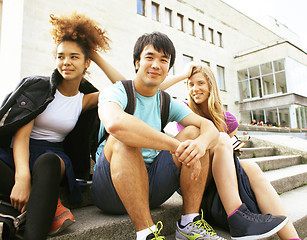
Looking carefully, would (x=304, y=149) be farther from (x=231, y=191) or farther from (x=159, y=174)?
(x=159, y=174)

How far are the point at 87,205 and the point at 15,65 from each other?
921 centimetres

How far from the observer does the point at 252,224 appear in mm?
1533

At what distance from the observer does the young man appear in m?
1.43

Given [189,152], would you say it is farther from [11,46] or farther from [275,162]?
[11,46]

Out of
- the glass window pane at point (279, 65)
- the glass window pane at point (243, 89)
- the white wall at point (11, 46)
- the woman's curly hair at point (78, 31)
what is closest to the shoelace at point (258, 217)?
the woman's curly hair at point (78, 31)

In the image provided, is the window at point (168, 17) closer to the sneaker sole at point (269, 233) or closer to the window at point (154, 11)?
the window at point (154, 11)

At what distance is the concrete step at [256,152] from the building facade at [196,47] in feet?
26.2

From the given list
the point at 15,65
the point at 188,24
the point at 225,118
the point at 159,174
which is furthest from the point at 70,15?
the point at 188,24

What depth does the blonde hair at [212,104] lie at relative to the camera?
241 cm

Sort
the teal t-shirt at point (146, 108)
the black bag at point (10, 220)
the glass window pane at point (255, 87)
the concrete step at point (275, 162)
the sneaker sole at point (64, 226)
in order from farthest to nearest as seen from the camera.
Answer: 1. the glass window pane at point (255, 87)
2. the concrete step at point (275, 162)
3. the teal t-shirt at point (146, 108)
4. the sneaker sole at point (64, 226)
5. the black bag at point (10, 220)

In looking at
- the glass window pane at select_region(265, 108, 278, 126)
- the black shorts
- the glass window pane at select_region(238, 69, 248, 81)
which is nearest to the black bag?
the black shorts

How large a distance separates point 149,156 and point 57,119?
77 centimetres

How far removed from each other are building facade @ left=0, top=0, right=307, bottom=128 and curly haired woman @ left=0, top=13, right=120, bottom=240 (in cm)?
838

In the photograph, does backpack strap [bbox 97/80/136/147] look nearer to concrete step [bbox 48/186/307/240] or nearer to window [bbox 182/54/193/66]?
concrete step [bbox 48/186/307/240]
